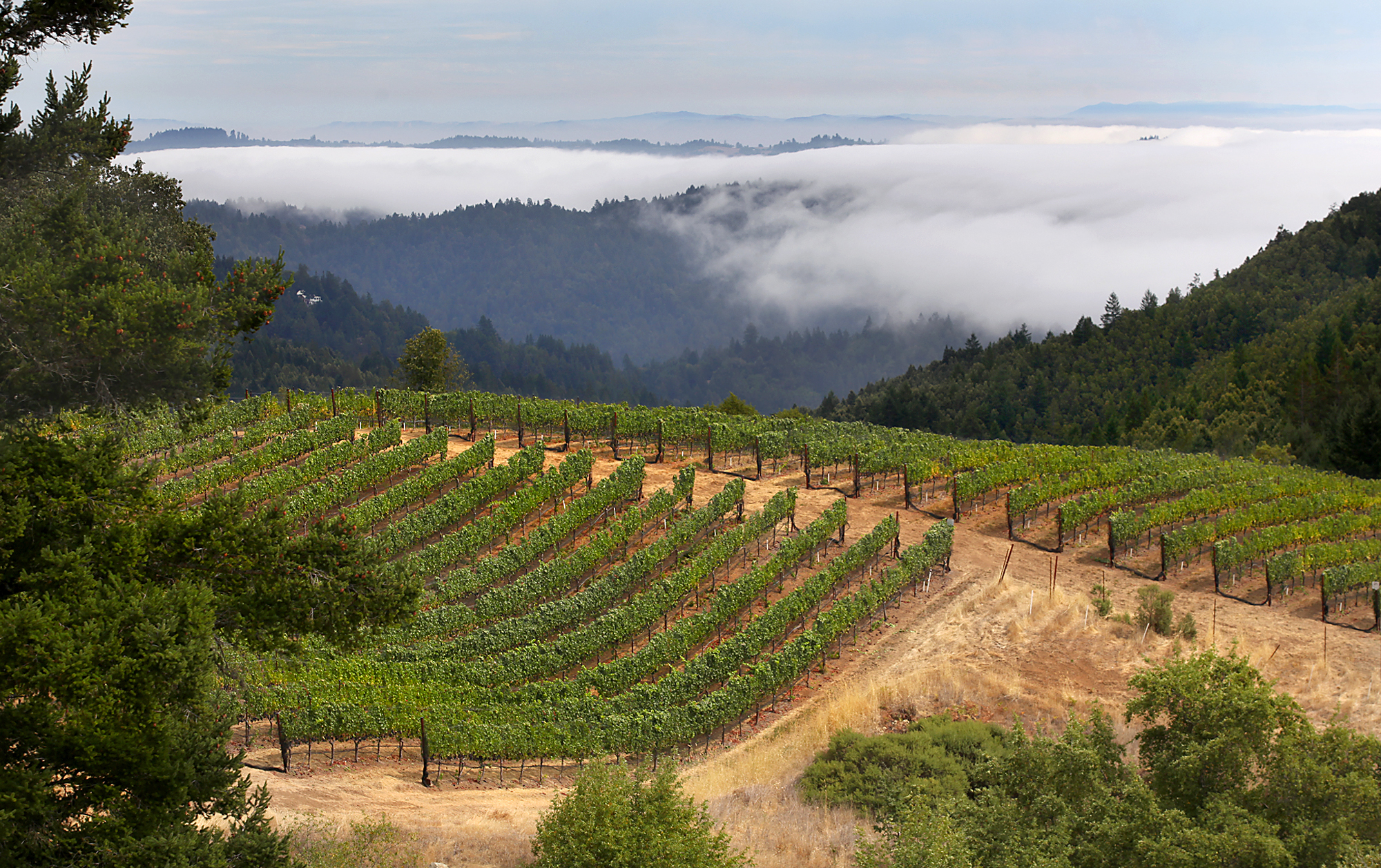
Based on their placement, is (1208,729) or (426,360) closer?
(1208,729)

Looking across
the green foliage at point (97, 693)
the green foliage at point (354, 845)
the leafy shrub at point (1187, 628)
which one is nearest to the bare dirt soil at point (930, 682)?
the leafy shrub at point (1187, 628)

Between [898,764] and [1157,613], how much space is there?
11231 mm

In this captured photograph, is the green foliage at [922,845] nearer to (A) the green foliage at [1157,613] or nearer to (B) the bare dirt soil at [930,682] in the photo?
(B) the bare dirt soil at [930,682]

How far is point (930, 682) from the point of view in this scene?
2128cm

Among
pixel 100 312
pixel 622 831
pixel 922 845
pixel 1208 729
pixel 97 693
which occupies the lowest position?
pixel 922 845

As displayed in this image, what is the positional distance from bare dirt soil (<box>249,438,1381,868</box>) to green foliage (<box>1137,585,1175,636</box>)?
1.32ft

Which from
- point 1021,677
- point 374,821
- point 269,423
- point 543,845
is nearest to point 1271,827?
point 543,845

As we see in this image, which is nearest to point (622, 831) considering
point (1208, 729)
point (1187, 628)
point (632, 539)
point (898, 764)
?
point (898, 764)

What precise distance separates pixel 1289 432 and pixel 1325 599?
52.1 metres

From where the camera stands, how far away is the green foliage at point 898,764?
53.1ft

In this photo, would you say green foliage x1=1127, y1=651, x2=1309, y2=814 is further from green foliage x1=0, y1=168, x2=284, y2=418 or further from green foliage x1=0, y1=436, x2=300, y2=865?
green foliage x1=0, y1=168, x2=284, y2=418

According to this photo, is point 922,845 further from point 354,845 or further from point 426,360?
point 426,360

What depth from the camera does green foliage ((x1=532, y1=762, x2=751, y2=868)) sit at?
1105 cm

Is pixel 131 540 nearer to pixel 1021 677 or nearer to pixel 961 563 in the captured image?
pixel 1021 677
